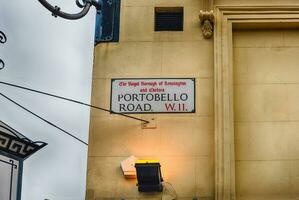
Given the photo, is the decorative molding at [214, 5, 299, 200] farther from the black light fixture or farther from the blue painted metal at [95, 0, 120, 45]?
the blue painted metal at [95, 0, 120, 45]

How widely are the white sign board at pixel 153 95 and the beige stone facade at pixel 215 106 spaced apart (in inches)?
5.0

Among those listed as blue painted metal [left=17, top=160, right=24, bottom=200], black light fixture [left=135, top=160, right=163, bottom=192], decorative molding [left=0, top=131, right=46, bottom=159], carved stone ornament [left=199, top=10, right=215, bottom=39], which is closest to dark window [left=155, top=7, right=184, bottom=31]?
carved stone ornament [left=199, top=10, right=215, bottom=39]

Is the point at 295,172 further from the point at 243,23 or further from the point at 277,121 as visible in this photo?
the point at 243,23

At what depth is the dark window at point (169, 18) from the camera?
16.2 m

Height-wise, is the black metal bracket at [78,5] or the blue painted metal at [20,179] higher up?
the black metal bracket at [78,5]

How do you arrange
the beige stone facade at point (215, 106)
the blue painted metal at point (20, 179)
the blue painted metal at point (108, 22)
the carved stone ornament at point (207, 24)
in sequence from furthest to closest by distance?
1. the blue painted metal at point (108, 22)
2. the carved stone ornament at point (207, 24)
3. the blue painted metal at point (20, 179)
4. the beige stone facade at point (215, 106)

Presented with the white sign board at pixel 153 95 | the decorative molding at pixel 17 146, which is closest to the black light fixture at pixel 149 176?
the white sign board at pixel 153 95

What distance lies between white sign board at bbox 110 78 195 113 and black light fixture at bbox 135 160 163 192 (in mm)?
1320

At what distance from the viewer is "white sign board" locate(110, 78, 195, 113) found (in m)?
15.4

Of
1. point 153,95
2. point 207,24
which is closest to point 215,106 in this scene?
point 153,95

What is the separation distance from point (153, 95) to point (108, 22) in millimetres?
1947

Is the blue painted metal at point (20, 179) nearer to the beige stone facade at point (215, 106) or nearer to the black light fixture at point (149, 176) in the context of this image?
the beige stone facade at point (215, 106)

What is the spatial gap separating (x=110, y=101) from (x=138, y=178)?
73.2 inches

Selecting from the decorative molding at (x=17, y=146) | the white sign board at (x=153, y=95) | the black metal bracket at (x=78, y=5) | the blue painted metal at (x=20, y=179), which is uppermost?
the black metal bracket at (x=78, y=5)
